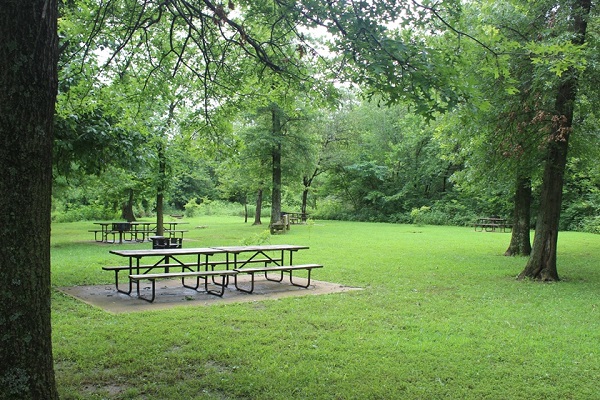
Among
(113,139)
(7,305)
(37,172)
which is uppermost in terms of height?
(113,139)

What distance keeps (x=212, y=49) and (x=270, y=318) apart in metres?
3.70

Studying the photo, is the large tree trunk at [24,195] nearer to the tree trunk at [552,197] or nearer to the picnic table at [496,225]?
the tree trunk at [552,197]

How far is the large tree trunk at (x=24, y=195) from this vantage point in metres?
2.80

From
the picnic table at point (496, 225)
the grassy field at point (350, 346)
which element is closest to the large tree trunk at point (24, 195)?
the grassy field at point (350, 346)

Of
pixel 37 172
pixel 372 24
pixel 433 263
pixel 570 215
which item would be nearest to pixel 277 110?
pixel 433 263

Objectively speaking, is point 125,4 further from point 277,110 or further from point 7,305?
point 277,110

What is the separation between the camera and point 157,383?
4223 millimetres

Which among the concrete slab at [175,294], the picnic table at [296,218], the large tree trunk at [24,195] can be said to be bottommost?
the concrete slab at [175,294]

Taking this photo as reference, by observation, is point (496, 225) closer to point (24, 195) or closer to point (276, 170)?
point (276, 170)

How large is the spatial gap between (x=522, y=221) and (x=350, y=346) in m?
11.2

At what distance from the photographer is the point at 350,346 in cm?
536

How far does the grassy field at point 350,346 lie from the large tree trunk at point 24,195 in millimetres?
1180

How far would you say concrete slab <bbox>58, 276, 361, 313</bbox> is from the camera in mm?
7387

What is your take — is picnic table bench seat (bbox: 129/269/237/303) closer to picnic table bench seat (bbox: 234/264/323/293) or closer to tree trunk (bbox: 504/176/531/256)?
picnic table bench seat (bbox: 234/264/323/293)
